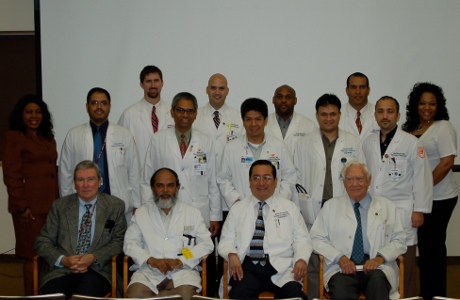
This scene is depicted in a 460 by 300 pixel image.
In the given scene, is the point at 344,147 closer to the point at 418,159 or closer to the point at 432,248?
the point at 418,159

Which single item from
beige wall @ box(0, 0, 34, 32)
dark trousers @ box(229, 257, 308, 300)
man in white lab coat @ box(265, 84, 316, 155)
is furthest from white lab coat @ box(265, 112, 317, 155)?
beige wall @ box(0, 0, 34, 32)

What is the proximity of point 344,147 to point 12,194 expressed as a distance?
8.69ft

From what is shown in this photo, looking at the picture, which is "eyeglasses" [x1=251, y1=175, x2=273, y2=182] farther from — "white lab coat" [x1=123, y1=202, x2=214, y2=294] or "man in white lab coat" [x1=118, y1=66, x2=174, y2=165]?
"man in white lab coat" [x1=118, y1=66, x2=174, y2=165]

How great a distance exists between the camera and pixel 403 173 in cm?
476

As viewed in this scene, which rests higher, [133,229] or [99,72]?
[99,72]

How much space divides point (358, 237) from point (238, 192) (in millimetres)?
1066

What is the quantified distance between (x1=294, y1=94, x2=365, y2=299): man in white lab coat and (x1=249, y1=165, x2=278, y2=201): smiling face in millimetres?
627

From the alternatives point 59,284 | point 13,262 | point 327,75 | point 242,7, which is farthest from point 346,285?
point 13,262

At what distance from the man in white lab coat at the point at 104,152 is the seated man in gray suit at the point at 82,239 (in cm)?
55

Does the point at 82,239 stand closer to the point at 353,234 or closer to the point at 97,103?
the point at 97,103

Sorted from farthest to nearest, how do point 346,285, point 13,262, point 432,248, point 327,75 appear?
point 13,262
point 327,75
point 432,248
point 346,285

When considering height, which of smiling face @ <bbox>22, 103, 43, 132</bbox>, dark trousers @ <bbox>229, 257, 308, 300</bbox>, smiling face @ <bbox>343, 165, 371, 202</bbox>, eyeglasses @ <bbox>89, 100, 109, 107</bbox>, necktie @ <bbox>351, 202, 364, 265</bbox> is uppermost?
eyeglasses @ <bbox>89, 100, 109, 107</bbox>

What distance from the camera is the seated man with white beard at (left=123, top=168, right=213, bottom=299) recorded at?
4.14 m

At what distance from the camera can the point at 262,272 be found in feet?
13.8
